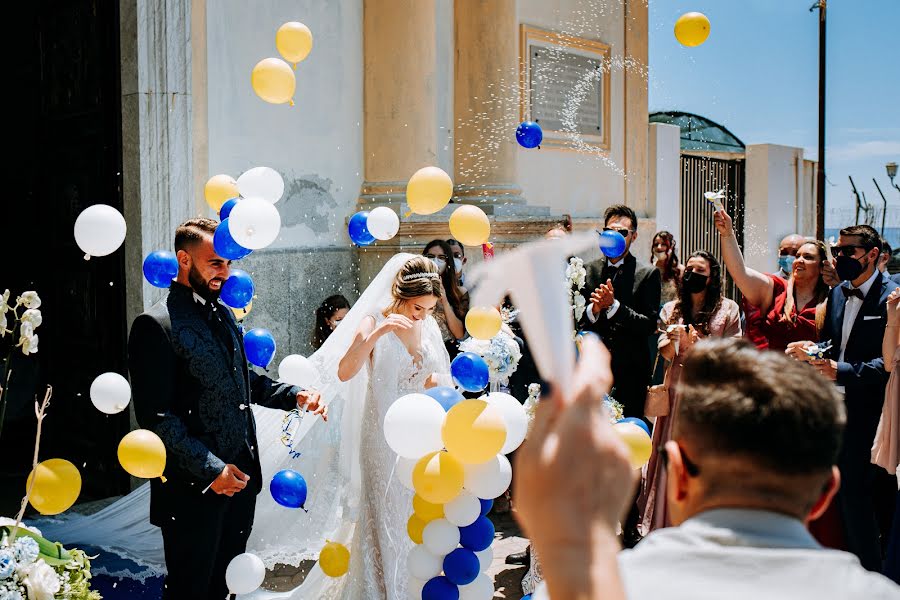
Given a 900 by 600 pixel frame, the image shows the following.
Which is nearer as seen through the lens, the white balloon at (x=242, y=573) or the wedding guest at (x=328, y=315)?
the white balloon at (x=242, y=573)

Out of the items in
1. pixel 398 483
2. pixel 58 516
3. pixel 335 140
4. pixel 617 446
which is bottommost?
pixel 58 516

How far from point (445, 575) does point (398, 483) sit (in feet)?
2.60

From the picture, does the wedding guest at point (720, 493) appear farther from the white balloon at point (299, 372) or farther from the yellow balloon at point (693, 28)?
the yellow balloon at point (693, 28)

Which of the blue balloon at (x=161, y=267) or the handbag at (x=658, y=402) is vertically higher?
the blue balloon at (x=161, y=267)

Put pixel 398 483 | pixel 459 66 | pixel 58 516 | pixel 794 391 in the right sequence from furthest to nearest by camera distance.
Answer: pixel 459 66
pixel 58 516
pixel 398 483
pixel 794 391

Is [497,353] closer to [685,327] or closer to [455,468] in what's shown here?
[455,468]

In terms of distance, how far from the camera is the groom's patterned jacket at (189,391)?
3.64m

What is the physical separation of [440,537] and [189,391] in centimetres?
124

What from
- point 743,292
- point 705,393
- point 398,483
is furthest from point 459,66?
point 705,393

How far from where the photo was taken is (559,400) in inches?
46.4

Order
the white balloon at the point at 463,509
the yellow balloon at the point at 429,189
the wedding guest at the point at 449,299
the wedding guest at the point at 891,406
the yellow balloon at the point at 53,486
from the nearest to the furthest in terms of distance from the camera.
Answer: the yellow balloon at the point at 53,486
the white balloon at the point at 463,509
the yellow balloon at the point at 429,189
the wedding guest at the point at 891,406
the wedding guest at the point at 449,299

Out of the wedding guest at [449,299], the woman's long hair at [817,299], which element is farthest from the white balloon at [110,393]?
the woman's long hair at [817,299]

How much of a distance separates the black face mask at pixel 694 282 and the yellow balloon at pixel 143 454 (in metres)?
3.59

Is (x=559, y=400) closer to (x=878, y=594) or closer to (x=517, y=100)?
(x=878, y=594)
